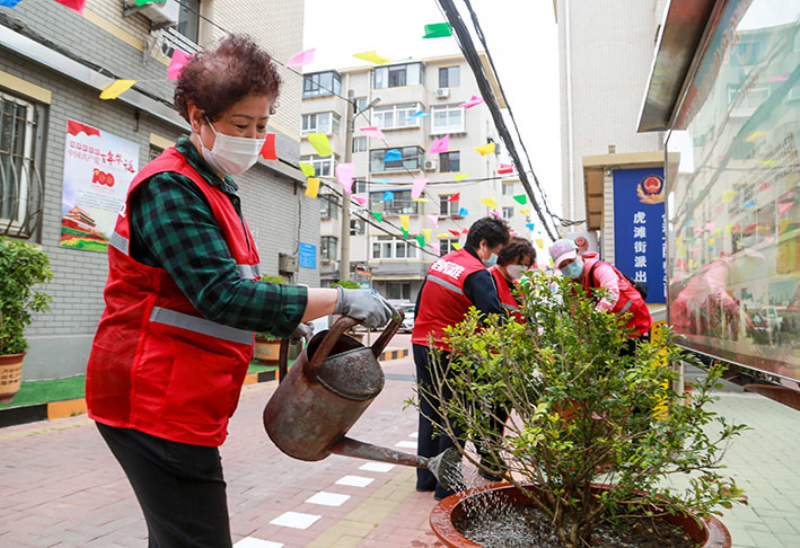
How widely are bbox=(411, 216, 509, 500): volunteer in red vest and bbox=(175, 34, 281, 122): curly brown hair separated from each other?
2272mm

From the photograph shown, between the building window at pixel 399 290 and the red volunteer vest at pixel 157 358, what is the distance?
35.7 meters

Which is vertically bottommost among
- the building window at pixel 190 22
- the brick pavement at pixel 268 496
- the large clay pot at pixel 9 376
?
the brick pavement at pixel 268 496

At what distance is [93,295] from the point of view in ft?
27.6

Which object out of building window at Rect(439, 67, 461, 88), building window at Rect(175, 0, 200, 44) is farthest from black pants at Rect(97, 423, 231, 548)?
building window at Rect(439, 67, 461, 88)

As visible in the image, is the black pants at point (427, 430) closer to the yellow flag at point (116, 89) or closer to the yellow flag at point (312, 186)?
the yellow flag at point (116, 89)

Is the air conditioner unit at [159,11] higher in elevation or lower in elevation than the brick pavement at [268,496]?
higher

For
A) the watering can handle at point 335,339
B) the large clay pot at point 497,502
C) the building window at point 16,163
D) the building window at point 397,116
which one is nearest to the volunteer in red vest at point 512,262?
the large clay pot at point 497,502

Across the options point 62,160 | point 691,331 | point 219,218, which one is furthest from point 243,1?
point 219,218

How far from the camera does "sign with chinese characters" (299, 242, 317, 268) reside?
1418 centimetres

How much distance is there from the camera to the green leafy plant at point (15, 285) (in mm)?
5801

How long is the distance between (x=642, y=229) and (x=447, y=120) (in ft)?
89.6

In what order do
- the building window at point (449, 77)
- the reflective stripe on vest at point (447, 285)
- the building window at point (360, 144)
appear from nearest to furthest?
1. the reflective stripe on vest at point (447, 285)
2. the building window at point (449, 77)
3. the building window at point (360, 144)

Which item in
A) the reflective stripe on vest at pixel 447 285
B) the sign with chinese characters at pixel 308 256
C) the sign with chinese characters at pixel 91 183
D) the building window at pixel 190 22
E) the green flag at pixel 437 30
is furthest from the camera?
the sign with chinese characters at pixel 308 256

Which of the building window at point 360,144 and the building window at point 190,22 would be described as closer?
the building window at point 190,22
